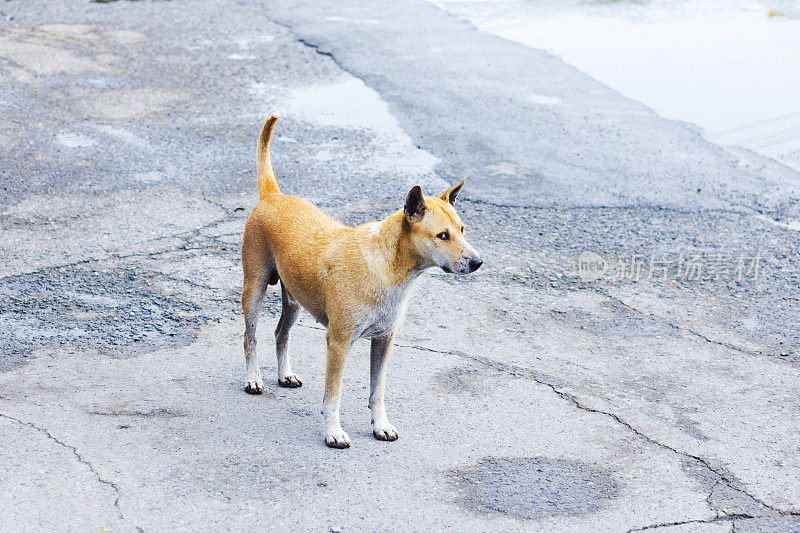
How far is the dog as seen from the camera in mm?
4348

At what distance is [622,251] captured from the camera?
7527 millimetres

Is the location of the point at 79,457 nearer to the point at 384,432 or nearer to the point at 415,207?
the point at 384,432

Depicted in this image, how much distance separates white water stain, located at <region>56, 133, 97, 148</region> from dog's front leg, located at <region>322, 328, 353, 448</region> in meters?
5.75

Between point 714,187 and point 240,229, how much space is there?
471cm

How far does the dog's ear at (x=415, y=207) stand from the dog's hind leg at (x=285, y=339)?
119 cm

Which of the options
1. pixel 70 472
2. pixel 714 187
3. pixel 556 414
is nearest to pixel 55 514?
pixel 70 472

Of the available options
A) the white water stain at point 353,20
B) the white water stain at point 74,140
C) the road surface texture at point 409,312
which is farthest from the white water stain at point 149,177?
the white water stain at point 353,20

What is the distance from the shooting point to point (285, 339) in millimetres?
5312

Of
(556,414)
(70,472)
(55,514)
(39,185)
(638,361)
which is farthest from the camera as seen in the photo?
(39,185)

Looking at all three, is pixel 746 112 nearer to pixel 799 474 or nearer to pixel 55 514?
pixel 799 474

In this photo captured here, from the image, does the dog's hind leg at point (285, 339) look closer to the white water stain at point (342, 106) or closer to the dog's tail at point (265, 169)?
the dog's tail at point (265, 169)

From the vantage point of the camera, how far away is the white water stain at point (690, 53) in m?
10.9

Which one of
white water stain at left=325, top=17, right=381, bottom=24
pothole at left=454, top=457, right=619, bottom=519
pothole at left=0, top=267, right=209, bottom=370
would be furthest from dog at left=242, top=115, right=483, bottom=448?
white water stain at left=325, top=17, right=381, bottom=24

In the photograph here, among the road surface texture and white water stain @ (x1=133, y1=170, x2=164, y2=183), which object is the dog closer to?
the road surface texture
